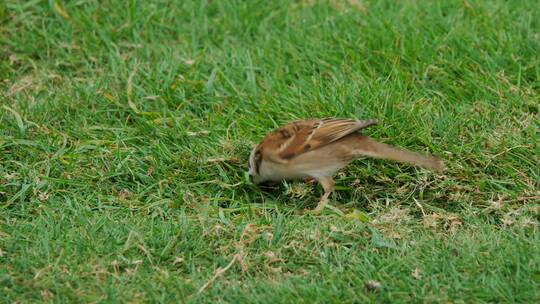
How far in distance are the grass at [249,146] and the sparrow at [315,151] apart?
0.60 ft

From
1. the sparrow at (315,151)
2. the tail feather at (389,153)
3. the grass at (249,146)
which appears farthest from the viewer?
the sparrow at (315,151)

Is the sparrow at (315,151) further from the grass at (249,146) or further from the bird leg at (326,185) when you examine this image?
the grass at (249,146)

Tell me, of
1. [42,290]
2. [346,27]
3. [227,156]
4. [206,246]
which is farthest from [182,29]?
[42,290]

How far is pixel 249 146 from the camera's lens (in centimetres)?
571

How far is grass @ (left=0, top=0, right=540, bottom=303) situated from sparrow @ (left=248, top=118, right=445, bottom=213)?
18 cm

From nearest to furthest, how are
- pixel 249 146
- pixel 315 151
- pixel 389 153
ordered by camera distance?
pixel 389 153
pixel 315 151
pixel 249 146

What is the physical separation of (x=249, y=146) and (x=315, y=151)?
51 centimetres

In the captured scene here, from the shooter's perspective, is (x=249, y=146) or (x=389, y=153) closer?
(x=389, y=153)

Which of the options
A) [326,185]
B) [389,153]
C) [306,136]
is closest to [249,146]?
[306,136]

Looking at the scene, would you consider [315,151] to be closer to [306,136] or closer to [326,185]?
[306,136]

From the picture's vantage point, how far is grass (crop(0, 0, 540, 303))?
4574 mm

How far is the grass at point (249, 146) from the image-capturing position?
4574mm

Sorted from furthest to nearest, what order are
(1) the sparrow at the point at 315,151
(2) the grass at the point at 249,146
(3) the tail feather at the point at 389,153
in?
(1) the sparrow at the point at 315,151 < (3) the tail feather at the point at 389,153 < (2) the grass at the point at 249,146

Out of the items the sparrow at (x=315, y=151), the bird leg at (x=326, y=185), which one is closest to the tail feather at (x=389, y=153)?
the sparrow at (x=315, y=151)
